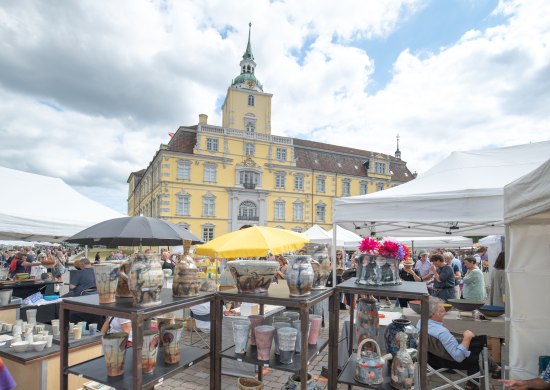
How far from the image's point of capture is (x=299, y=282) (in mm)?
2279

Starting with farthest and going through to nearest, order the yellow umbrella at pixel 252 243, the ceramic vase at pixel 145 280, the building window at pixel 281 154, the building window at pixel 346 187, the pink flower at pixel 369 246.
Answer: the building window at pixel 346 187 → the building window at pixel 281 154 → the yellow umbrella at pixel 252 243 → the pink flower at pixel 369 246 → the ceramic vase at pixel 145 280

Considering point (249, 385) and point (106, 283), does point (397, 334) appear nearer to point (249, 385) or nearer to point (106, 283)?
point (249, 385)

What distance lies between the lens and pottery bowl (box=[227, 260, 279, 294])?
2.40 meters

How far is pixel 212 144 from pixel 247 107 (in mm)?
6118

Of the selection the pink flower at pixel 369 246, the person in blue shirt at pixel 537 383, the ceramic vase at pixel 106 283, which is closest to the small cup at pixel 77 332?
the ceramic vase at pixel 106 283

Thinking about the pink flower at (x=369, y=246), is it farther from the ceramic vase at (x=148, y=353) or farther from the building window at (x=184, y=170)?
the building window at (x=184, y=170)

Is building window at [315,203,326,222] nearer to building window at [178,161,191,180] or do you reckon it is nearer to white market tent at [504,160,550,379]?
building window at [178,161,191,180]

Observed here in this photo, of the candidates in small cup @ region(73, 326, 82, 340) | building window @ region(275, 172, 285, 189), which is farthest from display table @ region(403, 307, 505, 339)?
building window @ region(275, 172, 285, 189)

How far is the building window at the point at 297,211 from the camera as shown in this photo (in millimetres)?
35000

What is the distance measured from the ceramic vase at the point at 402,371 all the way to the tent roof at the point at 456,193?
103 inches

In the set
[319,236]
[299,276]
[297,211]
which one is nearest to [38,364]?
[299,276]

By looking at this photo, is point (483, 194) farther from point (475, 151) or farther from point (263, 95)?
point (263, 95)

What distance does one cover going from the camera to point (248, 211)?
3312cm

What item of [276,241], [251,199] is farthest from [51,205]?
[251,199]
